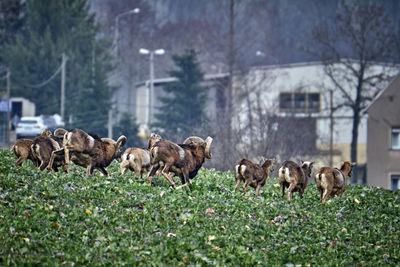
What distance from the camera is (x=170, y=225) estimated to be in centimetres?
1559

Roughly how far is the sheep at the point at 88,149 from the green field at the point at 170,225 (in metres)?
0.43

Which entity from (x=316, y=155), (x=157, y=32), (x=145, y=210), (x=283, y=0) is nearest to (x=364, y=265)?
(x=145, y=210)

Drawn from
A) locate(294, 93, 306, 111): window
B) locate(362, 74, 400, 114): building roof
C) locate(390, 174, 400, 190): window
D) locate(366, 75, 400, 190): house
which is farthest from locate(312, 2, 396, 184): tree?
locate(294, 93, 306, 111): window

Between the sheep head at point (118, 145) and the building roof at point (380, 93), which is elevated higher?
the building roof at point (380, 93)

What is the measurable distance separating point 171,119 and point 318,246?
4986 centimetres

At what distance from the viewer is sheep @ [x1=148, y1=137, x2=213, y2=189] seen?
18.4m

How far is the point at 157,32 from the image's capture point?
11744 cm

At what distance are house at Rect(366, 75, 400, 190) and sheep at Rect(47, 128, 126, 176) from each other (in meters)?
40.5

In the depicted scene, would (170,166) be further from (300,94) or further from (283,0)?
(283,0)

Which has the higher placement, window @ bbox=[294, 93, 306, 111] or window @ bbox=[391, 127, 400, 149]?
window @ bbox=[294, 93, 306, 111]

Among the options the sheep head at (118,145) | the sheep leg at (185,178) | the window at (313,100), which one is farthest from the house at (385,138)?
the sheep head at (118,145)

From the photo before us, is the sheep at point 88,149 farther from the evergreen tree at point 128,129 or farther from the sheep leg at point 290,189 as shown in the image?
the evergreen tree at point 128,129

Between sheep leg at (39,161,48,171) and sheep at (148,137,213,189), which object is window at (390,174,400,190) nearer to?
sheep at (148,137,213,189)

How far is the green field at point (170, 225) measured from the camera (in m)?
13.6
